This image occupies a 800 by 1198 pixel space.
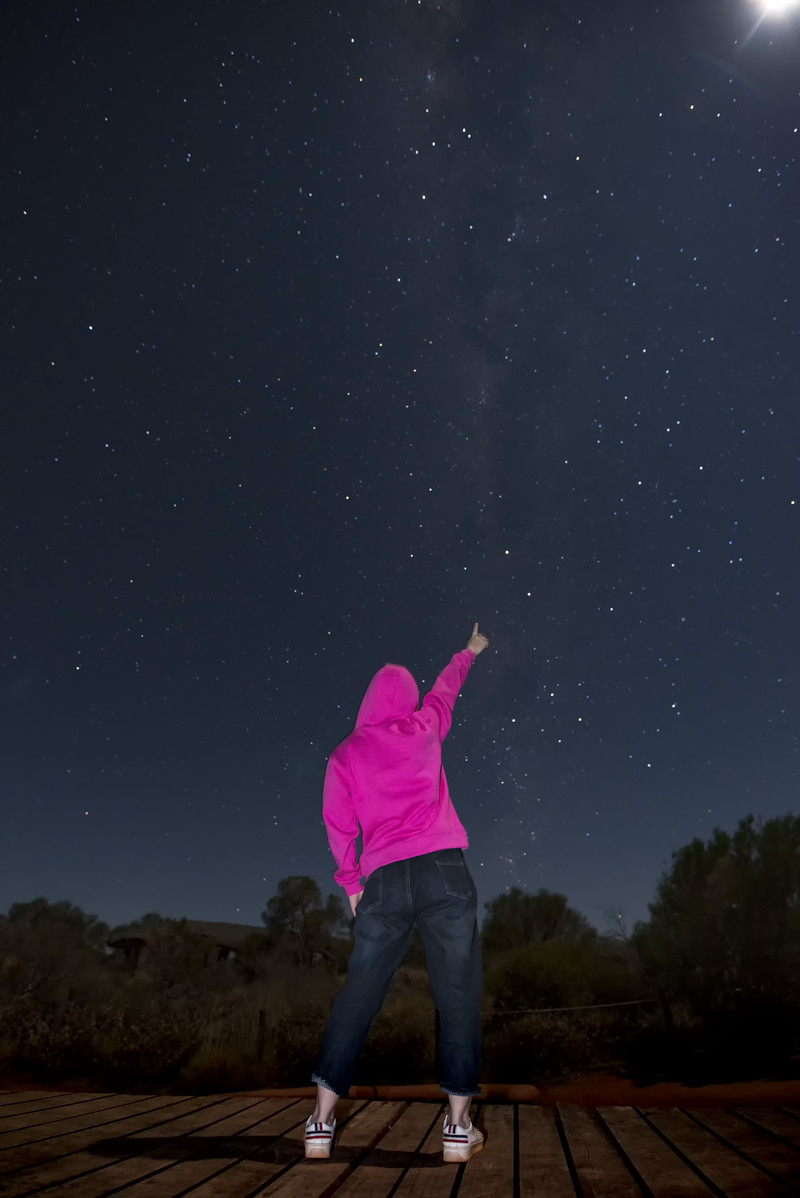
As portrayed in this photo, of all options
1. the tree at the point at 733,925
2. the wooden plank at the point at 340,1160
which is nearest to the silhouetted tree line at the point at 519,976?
the tree at the point at 733,925

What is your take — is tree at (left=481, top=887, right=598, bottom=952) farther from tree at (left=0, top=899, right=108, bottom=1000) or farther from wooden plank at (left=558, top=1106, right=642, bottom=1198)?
wooden plank at (left=558, top=1106, right=642, bottom=1198)

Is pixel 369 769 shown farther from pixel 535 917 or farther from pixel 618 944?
pixel 535 917

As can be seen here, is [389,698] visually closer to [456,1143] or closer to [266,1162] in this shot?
[456,1143]

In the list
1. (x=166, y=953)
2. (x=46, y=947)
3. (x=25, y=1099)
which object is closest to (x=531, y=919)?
(x=166, y=953)

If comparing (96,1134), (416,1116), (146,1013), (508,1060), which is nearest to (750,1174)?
(416,1116)

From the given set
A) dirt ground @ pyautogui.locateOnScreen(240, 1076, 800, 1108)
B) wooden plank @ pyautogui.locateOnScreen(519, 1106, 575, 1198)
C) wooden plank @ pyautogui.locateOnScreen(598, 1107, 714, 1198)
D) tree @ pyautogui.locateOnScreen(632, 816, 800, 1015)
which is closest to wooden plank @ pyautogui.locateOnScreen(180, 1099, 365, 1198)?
wooden plank @ pyautogui.locateOnScreen(519, 1106, 575, 1198)

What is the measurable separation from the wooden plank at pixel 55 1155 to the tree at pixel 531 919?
613 inches

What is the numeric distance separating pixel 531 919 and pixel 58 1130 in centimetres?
1708

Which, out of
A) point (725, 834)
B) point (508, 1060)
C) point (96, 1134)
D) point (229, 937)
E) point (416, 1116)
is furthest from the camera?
point (229, 937)

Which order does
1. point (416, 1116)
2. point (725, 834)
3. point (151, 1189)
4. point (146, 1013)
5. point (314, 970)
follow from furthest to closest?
point (314, 970)
point (725, 834)
point (146, 1013)
point (416, 1116)
point (151, 1189)

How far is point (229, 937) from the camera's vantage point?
2427 centimetres

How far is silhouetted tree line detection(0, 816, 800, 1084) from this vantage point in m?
9.93

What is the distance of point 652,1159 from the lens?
235 cm

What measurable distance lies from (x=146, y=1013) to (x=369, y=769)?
11.3 m
